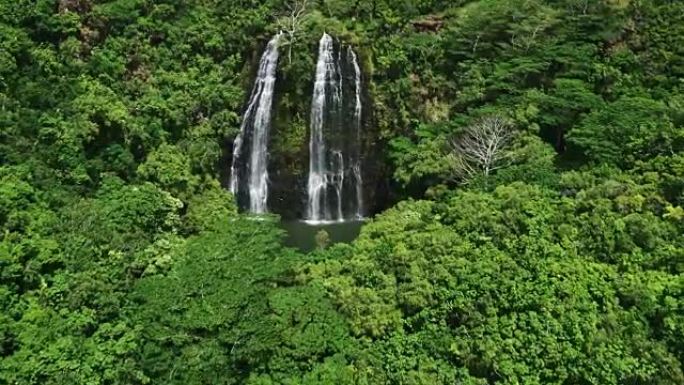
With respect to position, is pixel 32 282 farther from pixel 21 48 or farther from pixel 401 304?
pixel 21 48

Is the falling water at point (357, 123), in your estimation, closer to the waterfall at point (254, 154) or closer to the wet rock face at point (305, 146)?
the wet rock face at point (305, 146)

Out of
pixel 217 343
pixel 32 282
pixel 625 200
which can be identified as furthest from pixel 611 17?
pixel 32 282

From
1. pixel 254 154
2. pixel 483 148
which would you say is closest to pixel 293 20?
pixel 254 154

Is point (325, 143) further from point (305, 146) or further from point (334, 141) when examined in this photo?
point (305, 146)

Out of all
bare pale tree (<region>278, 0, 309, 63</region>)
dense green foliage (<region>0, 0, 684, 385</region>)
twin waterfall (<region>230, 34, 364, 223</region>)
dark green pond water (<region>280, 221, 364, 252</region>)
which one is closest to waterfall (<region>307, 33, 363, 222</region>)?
twin waterfall (<region>230, 34, 364, 223</region>)

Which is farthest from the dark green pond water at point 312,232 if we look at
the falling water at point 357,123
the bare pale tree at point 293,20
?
the bare pale tree at point 293,20

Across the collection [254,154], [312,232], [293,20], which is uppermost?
[293,20]
